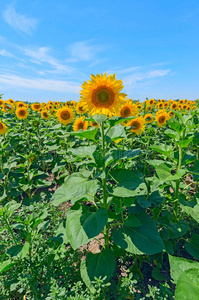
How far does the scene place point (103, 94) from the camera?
219 cm

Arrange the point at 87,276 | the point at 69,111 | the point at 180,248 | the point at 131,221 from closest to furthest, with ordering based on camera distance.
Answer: the point at 87,276
the point at 131,221
the point at 180,248
the point at 69,111

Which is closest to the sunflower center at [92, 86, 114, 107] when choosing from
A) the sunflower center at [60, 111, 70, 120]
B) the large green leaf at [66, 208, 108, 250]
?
the large green leaf at [66, 208, 108, 250]

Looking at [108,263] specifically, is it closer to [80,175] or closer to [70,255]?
[70,255]

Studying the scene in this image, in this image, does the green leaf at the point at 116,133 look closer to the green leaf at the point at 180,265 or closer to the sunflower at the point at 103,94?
the sunflower at the point at 103,94

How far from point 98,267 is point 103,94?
1938 mm

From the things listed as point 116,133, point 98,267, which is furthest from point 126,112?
point 98,267

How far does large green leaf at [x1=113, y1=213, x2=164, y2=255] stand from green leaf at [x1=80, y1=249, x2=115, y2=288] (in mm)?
258

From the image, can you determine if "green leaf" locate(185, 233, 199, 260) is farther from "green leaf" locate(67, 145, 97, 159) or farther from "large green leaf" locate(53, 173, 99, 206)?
"green leaf" locate(67, 145, 97, 159)

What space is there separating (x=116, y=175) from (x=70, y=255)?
1207 millimetres

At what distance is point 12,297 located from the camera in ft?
6.89

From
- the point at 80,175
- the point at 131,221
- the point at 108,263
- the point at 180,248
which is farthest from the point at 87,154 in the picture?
the point at 180,248

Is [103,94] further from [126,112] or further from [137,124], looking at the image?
[137,124]

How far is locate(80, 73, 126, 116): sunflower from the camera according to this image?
7.01ft

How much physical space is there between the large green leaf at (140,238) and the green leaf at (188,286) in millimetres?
1141
